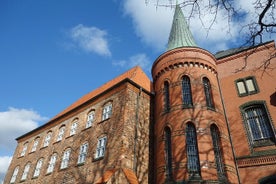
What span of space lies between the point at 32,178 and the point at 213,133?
1605 cm

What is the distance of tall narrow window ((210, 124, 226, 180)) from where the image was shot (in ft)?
43.5

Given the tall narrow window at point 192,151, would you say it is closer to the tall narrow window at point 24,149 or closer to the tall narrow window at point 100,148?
the tall narrow window at point 100,148

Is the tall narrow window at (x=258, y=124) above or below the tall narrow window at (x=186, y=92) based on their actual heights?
below

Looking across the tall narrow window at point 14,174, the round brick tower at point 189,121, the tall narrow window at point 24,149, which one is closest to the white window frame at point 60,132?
the tall narrow window at point 24,149

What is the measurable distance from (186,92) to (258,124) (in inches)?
192

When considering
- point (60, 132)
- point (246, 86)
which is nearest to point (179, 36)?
point (246, 86)

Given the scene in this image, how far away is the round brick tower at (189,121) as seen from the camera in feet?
43.1

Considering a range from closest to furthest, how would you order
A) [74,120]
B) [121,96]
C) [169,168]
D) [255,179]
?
[255,179] < [169,168] < [121,96] < [74,120]

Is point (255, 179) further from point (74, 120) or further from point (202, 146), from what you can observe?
point (74, 120)

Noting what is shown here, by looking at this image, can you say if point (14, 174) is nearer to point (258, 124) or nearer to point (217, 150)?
point (217, 150)

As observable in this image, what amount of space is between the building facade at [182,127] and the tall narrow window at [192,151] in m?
0.05

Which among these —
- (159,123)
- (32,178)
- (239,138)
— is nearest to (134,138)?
(159,123)

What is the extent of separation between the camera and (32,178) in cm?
2059

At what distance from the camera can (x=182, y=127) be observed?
1428 centimetres
